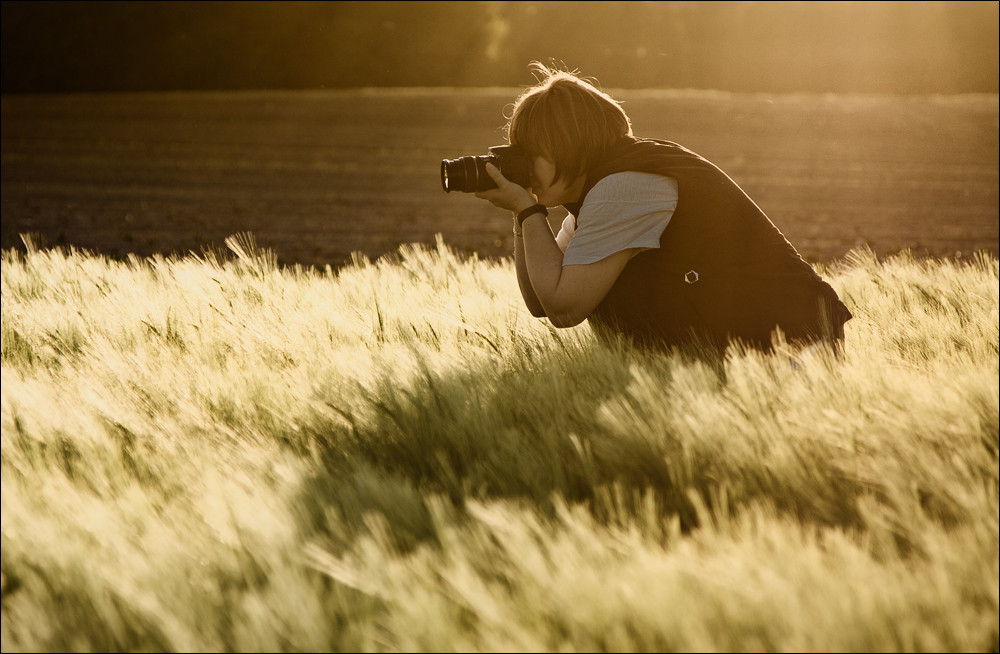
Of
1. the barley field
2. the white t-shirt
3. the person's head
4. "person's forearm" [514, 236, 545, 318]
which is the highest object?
the person's head

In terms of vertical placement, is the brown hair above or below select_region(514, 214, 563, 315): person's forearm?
above

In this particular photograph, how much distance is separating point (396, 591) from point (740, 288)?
1.67 m

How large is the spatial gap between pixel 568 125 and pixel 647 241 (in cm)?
44

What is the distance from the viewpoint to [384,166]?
22.3 meters

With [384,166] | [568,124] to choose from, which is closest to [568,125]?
[568,124]

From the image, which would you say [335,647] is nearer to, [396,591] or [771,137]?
[396,591]

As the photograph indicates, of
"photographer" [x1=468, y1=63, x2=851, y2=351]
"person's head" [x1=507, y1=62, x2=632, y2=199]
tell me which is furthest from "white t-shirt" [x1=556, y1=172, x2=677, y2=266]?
"person's head" [x1=507, y1=62, x2=632, y2=199]

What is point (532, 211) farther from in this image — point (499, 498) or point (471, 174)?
point (499, 498)

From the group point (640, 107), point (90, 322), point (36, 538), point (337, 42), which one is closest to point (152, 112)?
point (337, 42)

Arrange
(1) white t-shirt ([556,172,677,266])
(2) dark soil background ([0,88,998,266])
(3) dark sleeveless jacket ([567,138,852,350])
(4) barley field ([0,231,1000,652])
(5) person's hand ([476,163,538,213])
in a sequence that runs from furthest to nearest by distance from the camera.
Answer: (2) dark soil background ([0,88,998,266]) < (5) person's hand ([476,163,538,213]) < (3) dark sleeveless jacket ([567,138,852,350]) < (1) white t-shirt ([556,172,677,266]) < (4) barley field ([0,231,1000,652])

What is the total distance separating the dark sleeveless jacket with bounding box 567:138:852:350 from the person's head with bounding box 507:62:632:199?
0.18 feet

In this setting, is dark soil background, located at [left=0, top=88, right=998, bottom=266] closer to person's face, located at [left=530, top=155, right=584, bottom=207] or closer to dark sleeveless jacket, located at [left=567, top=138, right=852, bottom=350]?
person's face, located at [left=530, top=155, right=584, bottom=207]

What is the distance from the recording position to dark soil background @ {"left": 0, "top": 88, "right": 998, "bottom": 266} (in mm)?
12438

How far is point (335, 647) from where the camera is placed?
4.95ft
